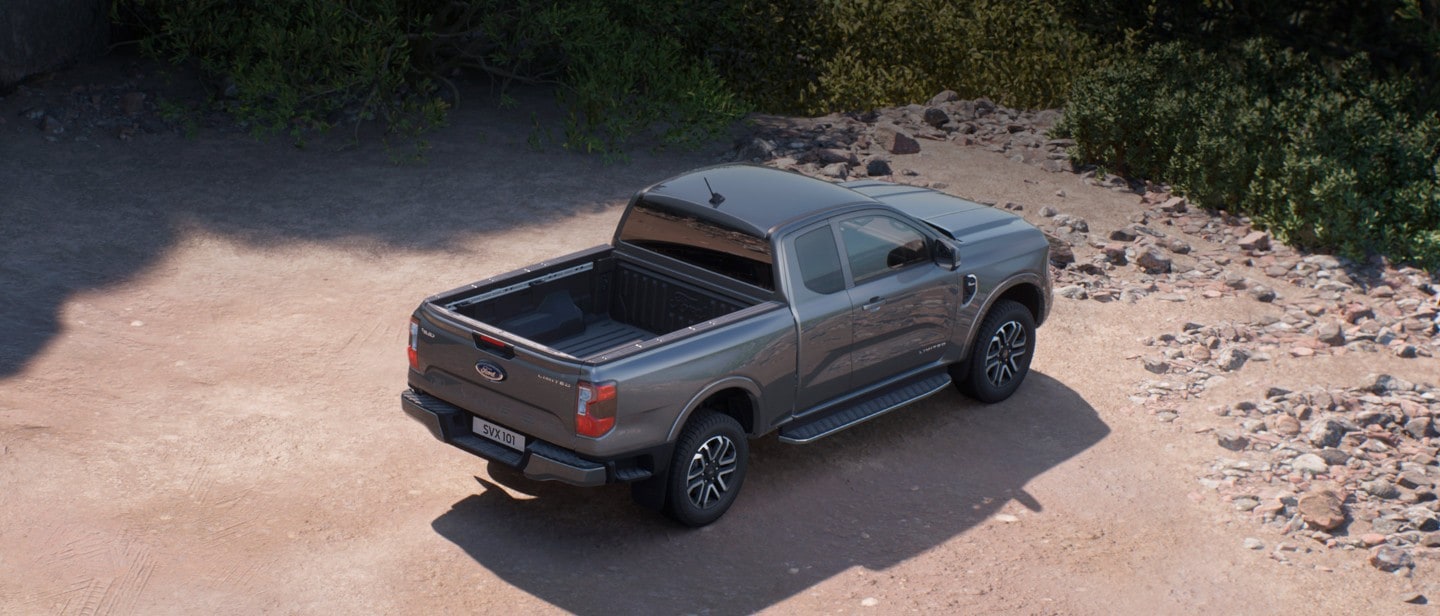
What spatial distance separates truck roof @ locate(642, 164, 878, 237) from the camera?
8.34m

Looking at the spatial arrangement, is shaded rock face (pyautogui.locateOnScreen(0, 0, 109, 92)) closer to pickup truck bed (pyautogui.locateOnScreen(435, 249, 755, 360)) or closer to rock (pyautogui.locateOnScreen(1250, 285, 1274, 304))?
pickup truck bed (pyautogui.locateOnScreen(435, 249, 755, 360))

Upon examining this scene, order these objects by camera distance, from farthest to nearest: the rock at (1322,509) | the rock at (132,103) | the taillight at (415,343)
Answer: the rock at (132,103) → the rock at (1322,509) → the taillight at (415,343)

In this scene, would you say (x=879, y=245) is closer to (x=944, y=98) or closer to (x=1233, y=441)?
(x=1233, y=441)

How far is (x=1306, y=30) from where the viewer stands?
16.5 meters

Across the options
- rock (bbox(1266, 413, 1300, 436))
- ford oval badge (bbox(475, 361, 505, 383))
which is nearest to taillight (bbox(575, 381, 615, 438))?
ford oval badge (bbox(475, 361, 505, 383))

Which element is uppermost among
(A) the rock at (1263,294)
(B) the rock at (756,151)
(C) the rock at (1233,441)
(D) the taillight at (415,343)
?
(D) the taillight at (415,343)

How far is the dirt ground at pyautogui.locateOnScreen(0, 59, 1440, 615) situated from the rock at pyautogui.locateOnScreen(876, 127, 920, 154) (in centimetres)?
462

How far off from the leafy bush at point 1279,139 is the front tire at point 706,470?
785cm

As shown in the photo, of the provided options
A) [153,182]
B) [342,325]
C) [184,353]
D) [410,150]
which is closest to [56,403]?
[184,353]

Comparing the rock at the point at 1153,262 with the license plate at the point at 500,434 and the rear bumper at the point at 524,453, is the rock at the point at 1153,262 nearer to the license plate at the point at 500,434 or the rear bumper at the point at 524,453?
the rear bumper at the point at 524,453

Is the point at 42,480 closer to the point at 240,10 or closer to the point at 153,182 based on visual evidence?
the point at 153,182

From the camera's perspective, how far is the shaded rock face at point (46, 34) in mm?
15320

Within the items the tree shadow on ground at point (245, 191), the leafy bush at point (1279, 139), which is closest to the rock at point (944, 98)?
the leafy bush at point (1279, 139)

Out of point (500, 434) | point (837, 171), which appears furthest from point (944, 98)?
point (500, 434)
